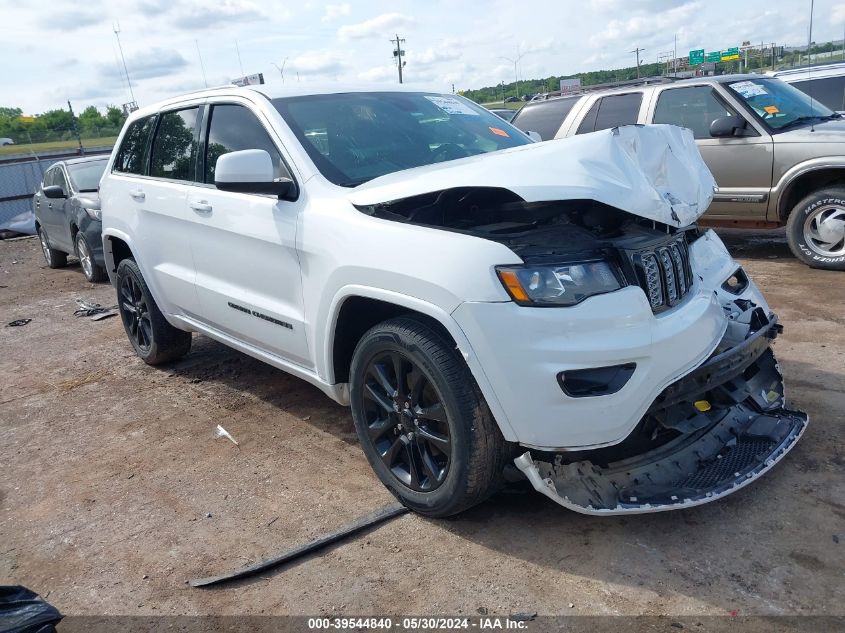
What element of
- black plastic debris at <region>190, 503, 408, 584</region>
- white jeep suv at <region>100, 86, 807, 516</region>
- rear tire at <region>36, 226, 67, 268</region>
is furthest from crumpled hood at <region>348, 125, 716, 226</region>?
rear tire at <region>36, 226, 67, 268</region>

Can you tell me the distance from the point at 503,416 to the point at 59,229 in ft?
31.3

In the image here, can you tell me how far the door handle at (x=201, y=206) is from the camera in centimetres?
413

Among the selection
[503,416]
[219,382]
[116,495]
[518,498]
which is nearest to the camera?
[503,416]

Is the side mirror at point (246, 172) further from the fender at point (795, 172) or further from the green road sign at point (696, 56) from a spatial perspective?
the green road sign at point (696, 56)

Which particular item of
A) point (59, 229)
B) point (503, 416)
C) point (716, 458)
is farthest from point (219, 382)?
point (59, 229)

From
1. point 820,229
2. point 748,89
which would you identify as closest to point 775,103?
point 748,89

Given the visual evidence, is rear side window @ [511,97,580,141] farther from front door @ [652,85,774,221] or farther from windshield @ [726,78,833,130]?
windshield @ [726,78,833,130]

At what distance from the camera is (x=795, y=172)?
6.80m

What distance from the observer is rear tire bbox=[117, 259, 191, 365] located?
5.29 metres

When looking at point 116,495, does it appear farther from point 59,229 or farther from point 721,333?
point 59,229

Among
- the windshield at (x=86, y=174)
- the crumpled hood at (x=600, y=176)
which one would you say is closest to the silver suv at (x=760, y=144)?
the crumpled hood at (x=600, y=176)

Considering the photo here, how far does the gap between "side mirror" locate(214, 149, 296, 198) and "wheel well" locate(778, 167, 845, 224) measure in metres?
5.52

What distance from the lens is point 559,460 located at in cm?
280

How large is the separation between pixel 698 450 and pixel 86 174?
9.33 meters
